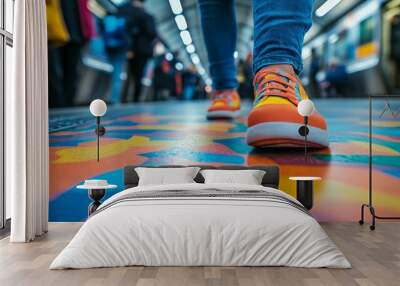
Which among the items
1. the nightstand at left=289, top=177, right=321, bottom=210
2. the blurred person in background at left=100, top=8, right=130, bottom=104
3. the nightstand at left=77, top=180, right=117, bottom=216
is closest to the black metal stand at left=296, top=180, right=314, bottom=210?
the nightstand at left=289, top=177, right=321, bottom=210

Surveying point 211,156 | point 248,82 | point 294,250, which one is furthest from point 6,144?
point 294,250

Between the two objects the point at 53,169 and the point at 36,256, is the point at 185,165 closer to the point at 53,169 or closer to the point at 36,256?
the point at 53,169

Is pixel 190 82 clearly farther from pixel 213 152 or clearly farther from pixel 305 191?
pixel 305 191

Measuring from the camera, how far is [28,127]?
470 cm

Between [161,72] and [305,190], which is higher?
[161,72]

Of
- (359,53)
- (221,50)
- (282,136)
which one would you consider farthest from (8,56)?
(359,53)

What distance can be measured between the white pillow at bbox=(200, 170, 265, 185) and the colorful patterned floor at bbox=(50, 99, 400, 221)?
406mm

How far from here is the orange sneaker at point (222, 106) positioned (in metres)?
5.83

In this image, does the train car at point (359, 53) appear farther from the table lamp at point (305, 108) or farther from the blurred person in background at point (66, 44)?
the blurred person in background at point (66, 44)

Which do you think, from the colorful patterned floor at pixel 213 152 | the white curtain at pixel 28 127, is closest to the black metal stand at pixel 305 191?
the colorful patterned floor at pixel 213 152

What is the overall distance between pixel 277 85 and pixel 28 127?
2.39 meters

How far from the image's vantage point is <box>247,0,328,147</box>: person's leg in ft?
17.4

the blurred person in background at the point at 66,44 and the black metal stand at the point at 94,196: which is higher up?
the blurred person in background at the point at 66,44

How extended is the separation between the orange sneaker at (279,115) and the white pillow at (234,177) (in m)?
0.44
